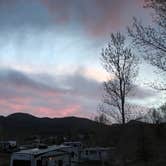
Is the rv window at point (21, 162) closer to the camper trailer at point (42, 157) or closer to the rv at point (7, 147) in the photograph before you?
the camper trailer at point (42, 157)

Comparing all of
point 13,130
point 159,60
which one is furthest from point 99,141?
point 13,130

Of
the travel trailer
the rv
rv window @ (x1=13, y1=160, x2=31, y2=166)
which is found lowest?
rv window @ (x1=13, y1=160, x2=31, y2=166)

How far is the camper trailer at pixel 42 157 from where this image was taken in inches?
974

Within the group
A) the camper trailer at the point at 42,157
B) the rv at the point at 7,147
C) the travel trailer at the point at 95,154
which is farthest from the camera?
the rv at the point at 7,147

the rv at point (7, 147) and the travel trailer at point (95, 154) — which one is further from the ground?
the rv at point (7, 147)

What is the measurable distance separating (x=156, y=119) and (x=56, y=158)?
39224 mm

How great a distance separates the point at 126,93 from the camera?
33.7 metres

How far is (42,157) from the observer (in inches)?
985

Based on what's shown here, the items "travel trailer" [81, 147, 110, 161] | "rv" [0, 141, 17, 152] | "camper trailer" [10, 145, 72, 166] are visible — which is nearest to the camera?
"camper trailer" [10, 145, 72, 166]

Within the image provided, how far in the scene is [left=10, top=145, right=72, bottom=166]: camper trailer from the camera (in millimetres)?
24734

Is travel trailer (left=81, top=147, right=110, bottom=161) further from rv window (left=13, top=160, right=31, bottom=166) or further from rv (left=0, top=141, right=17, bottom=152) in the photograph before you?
rv window (left=13, top=160, right=31, bottom=166)

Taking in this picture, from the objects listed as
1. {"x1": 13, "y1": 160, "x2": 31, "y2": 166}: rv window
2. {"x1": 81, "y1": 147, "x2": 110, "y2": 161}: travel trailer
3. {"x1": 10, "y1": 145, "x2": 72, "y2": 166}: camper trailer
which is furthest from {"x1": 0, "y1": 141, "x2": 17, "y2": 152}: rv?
{"x1": 13, "y1": 160, "x2": 31, "y2": 166}: rv window

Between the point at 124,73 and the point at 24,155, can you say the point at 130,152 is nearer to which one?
the point at 124,73

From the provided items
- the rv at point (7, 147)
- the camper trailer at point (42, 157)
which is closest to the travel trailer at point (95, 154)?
the camper trailer at point (42, 157)
